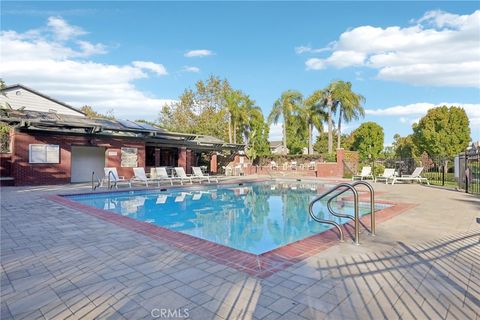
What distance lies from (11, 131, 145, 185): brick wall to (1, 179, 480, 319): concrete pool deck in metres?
11.3

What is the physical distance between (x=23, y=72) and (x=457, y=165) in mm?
34462

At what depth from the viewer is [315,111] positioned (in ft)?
105

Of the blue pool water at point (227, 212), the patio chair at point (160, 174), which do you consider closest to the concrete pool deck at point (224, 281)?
the blue pool water at point (227, 212)

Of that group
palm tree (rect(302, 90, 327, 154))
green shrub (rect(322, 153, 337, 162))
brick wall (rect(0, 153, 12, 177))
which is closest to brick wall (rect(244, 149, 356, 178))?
green shrub (rect(322, 153, 337, 162))

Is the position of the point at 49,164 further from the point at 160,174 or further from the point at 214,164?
the point at 214,164

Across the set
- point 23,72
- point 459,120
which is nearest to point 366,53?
point 459,120

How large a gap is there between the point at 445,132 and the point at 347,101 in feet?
40.2

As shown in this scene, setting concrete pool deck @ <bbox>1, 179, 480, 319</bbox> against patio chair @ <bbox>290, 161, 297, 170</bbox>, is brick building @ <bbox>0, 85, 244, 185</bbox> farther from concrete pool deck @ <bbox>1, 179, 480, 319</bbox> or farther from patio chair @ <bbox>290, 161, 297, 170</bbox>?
concrete pool deck @ <bbox>1, 179, 480, 319</bbox>

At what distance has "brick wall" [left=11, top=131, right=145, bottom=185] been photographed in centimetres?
1477

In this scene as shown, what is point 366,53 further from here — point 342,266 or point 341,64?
point 342,266

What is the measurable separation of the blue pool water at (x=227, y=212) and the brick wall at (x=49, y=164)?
5.55 m

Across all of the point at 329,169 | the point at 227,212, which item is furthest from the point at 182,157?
the point at 227,212

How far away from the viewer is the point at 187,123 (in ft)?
108

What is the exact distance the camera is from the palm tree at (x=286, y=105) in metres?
32.4
